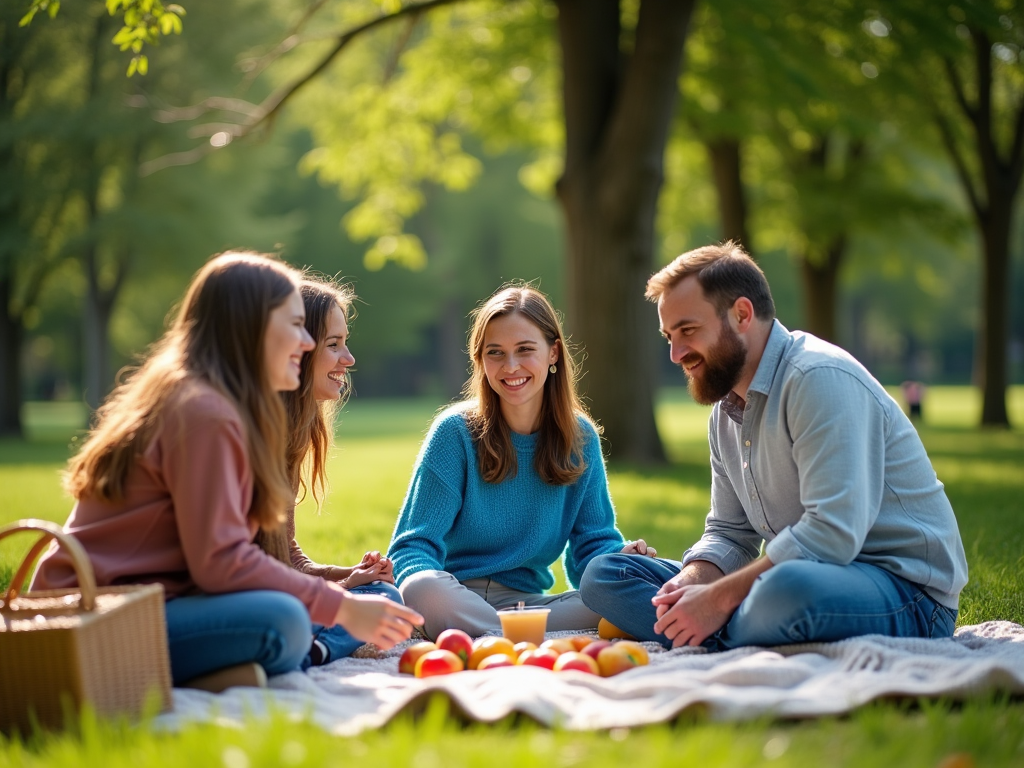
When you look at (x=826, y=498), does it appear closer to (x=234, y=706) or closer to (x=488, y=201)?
(x=234, y=706)

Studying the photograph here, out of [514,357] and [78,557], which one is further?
[514,357]

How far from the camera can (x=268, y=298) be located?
140 inches

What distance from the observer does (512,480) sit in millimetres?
4934

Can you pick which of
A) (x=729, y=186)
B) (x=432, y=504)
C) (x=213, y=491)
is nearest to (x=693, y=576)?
(x=432, y=504)

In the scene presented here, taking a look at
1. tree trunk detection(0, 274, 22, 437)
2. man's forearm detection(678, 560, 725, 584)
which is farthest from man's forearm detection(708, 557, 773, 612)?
tree trunk detection(0, 274, 22, 437)

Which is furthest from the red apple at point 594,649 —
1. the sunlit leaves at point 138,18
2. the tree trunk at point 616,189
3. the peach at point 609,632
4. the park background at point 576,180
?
the tree trunk at point 616,189

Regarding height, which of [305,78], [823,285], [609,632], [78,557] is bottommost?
[609,632]

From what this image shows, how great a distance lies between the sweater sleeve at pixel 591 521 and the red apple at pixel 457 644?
1155 mm

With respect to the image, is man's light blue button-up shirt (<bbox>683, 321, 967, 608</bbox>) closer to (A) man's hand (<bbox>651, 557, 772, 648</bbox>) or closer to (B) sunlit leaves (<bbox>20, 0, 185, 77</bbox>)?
(A) man's hand (<bbox>651, 557, 772, 648</bbox>)

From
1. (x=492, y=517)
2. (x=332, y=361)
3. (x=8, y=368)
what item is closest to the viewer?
(x=332, y=361)

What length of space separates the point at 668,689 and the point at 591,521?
1.89m

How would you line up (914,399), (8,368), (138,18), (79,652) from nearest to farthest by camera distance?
(79,652), (138,18), (8,368), (914,399)

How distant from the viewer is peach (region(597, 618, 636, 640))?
15.0ft

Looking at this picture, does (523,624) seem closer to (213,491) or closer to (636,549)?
(636,549)
